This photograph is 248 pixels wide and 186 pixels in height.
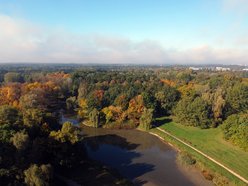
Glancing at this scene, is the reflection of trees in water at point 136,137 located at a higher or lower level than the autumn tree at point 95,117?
lower

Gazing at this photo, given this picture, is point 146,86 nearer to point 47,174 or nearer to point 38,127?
point 38,127

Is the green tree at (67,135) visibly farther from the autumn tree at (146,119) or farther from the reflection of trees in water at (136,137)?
the autumn tree at (146,119)

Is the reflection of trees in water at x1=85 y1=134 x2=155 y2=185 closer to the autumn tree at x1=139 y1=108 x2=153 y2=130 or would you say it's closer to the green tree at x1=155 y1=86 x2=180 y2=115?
the autumn tree at x1=139 y1=108 x2=153 y2=130

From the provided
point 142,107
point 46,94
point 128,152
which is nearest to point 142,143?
point 128,152

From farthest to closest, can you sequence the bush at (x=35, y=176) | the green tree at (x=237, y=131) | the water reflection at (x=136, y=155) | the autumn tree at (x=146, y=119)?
the autumn tree at (x=146, y=119) → the green tree at (x=237, y=131) → the water reflection at (x=136, y=155) → the bush at (x=35, y=176)

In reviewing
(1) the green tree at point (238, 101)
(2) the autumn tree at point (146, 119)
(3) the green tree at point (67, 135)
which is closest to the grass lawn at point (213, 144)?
(2) the autumn tree at point (146, 119)

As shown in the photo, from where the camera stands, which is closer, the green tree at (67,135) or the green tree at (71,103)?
the green tree at (67,135)

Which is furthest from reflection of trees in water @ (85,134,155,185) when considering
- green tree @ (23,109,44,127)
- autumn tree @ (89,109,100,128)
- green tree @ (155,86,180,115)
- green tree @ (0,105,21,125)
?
green tree @ (155,86,180,115)
